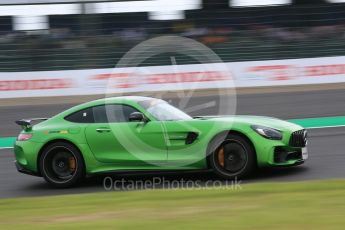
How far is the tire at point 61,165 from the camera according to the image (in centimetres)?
902

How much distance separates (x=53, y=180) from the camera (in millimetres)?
9125

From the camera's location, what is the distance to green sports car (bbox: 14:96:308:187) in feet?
28.0

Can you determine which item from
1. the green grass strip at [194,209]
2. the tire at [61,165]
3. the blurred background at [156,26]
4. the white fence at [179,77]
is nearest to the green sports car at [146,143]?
the tire at [61,165]

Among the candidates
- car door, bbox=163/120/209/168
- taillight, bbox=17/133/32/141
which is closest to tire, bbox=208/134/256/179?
car door, bbox=163/120/209/168

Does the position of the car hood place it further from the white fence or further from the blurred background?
the blurred background

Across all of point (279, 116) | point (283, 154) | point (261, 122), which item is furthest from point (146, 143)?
point (279, 116)

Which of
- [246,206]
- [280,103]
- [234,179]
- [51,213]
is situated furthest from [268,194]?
[280,103]

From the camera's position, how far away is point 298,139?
347 inches

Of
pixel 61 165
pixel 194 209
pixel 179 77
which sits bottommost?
pixel 194 209

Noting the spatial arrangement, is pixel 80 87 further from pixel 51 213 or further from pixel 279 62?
pixel 51 213

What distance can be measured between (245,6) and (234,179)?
49.8 ft

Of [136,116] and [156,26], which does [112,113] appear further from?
[156,26]

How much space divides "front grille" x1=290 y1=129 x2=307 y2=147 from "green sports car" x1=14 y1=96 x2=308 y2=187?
0.05ft

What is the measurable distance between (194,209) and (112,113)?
9.91 ft
